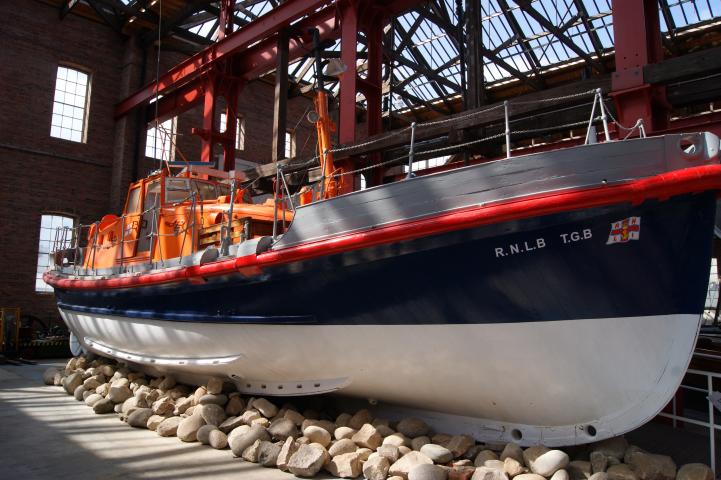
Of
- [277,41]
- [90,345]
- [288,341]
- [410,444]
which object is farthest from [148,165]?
[410,444]

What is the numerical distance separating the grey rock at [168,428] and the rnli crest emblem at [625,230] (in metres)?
3.74

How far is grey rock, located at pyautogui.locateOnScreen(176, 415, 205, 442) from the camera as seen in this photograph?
4.34 metres

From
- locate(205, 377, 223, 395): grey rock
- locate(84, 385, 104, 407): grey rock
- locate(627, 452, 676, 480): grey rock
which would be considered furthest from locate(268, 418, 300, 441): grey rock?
locate(84, 385, 104, 407): grey rock

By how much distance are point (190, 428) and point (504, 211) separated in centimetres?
311

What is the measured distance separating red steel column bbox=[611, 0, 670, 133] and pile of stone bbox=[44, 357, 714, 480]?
2983mm

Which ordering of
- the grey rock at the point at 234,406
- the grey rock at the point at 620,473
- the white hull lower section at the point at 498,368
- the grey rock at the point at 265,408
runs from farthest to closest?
1. the grey rock at the point at 234,406
2. the grey rock at the point at 265,408
3. the white hull lower section at the point at 498,368
4. the grey rock at the point at 620,473

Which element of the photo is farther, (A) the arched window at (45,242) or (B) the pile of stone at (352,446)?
(A) the arched window at (45,242)

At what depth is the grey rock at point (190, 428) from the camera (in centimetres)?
434

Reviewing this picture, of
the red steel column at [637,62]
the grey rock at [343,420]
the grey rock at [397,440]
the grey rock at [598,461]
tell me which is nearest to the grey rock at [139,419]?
the grey rock at [343,420]

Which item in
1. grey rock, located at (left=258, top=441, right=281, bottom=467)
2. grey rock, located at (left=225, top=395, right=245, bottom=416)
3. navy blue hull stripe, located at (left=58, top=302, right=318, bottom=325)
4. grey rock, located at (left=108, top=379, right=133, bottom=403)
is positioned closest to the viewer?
grey rock, located at (left=258, top=441, right=281, bottom=467)

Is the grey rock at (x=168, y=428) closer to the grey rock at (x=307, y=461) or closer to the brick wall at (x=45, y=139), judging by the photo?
the grey rock at (x=307, y=461)

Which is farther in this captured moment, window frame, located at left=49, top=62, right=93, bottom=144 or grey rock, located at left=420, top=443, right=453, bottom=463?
window frame, located at left=49, top=62, right=93, bottom=144

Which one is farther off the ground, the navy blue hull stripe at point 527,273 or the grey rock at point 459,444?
the navy blue hull stripe at point 527,273

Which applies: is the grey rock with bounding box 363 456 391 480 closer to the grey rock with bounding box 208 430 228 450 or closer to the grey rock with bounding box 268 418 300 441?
the grey rock with bounding box 268 418 300 441
